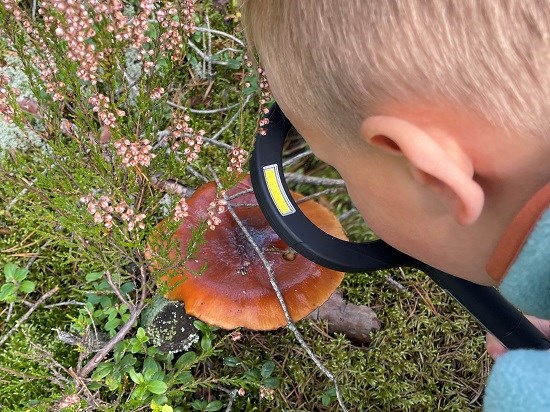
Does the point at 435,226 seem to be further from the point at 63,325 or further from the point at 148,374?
the point at 63,325

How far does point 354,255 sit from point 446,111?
81 centimetres

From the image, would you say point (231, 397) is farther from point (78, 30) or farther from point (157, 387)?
point (78, 30)

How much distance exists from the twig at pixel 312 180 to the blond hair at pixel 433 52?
1.24 m

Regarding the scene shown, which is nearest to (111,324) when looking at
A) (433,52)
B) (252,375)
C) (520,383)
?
(252,375)

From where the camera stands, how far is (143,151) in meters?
1.21

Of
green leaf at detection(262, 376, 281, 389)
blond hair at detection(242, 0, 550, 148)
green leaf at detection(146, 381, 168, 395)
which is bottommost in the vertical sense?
green leaf at detection(262, 376, 281, 389)

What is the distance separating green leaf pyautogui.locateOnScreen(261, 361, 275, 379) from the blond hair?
1288 mm

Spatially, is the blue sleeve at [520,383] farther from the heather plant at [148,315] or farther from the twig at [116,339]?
the twig at [116,339]

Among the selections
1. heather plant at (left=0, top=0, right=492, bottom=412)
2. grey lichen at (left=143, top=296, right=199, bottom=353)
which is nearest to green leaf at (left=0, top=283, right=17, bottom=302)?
heather plant at (left=0, top=0, right=492, bottom=412)

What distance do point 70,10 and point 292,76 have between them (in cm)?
43

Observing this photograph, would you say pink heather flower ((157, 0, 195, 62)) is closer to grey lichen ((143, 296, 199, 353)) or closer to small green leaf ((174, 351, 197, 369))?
grey lichen ((143, 296, 199, 353))

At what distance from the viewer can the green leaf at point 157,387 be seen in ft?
5.68

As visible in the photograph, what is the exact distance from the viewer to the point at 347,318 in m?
2.12

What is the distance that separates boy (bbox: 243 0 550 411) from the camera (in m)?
0.77
